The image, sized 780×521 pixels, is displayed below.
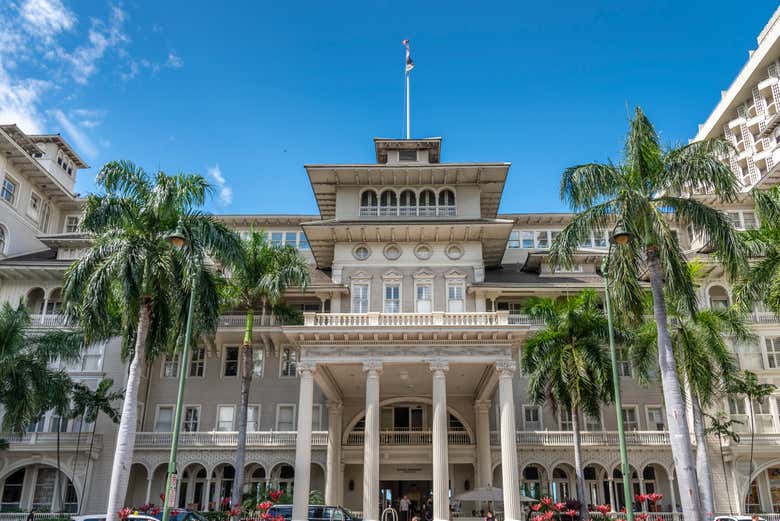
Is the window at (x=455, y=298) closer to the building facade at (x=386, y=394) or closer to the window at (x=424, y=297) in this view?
the building facade at (x=386, y=394)

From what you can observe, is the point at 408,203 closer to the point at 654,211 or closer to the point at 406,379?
the point at 406,379

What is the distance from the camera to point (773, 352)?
39125mm

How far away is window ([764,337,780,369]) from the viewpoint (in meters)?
38.9

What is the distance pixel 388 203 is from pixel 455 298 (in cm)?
794

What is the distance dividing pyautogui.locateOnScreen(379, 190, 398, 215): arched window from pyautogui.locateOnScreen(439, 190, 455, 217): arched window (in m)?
3.03

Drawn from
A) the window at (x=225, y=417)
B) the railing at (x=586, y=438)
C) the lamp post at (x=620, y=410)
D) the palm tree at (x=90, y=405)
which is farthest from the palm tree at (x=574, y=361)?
the palm tree at (x=90, y=405)

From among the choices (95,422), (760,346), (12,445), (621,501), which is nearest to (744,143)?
(760,346)

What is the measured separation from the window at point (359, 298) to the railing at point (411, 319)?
24.6ft

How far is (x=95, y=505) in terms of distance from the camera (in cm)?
3728

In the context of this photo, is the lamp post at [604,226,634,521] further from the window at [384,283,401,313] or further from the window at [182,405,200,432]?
the window at [182,405,200,432]

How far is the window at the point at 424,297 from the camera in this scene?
1529 inches

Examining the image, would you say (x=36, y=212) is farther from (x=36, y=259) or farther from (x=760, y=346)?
(x=760, y=346)

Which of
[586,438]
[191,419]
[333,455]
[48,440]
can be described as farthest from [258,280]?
[586,438]

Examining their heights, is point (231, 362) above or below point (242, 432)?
above
